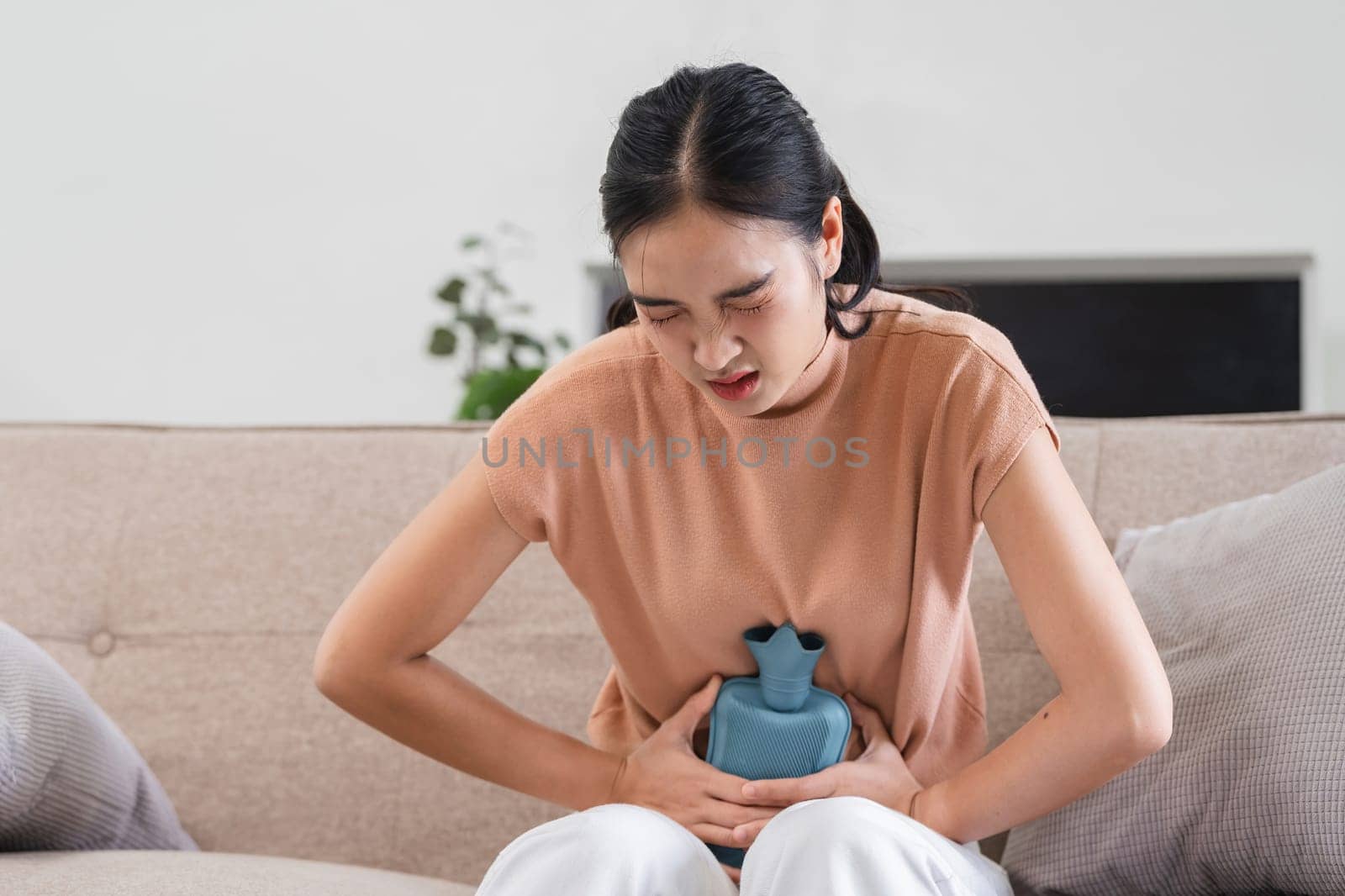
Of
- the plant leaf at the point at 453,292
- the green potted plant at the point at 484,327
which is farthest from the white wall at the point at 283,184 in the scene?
the plant leaf at the point at 453,292

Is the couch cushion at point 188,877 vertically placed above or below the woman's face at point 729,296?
below

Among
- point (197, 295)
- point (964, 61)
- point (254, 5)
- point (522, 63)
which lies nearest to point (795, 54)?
point (964, 61)

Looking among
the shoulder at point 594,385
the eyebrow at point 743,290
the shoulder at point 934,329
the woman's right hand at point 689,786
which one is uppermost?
the eyebrow at point 743,290

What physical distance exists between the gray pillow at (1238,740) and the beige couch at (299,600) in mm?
180

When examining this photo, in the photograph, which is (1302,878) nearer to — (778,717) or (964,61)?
(778,717)

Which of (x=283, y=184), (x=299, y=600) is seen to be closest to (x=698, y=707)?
(x=299, y=600)

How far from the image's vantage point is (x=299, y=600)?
4.71 feet

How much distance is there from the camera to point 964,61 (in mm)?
2664

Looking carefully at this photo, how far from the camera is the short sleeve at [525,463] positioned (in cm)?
104

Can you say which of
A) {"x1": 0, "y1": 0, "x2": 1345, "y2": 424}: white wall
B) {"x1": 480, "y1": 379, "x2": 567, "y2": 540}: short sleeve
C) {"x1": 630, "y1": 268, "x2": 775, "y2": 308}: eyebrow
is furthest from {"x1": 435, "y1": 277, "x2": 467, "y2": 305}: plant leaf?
{"x1": 630, "y1": 268, "x2": 775, "y2": 308}: eyebrow

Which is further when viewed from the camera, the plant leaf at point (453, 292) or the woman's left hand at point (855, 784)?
the plant leaf at point (453, 292)

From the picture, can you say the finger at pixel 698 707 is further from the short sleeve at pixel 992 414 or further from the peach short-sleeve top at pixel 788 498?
the short sleeve at pixel 992 414

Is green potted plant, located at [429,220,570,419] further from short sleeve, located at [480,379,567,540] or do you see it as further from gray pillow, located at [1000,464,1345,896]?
gray pillow, located at [1000,464,1345,896]

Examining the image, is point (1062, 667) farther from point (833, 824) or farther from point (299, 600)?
point (299, 600)
